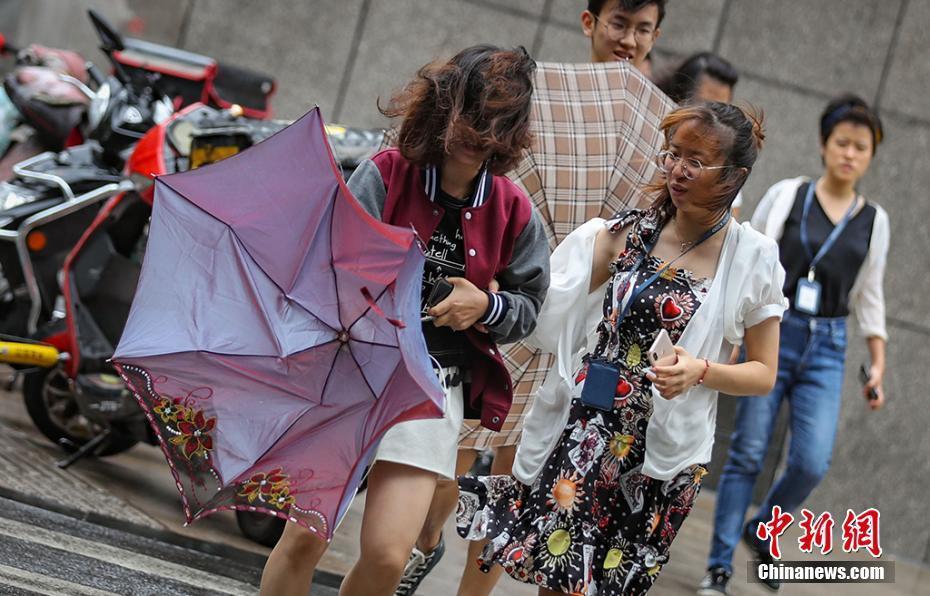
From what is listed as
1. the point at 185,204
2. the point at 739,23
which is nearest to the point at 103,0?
the point at 739,23

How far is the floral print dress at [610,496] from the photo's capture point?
376cm

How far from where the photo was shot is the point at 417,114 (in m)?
3.52

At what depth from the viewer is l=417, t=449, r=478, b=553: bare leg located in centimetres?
473

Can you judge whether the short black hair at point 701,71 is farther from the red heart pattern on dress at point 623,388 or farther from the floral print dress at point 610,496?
the red heart pattern on dress at point 623,388

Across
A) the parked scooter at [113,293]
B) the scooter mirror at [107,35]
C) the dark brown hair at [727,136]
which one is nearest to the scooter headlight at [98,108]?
the scooter mirror at [107,35]

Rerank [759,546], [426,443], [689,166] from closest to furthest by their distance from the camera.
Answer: [426,443] < [689,166] < [759,546]

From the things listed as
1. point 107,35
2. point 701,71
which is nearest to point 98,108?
point 107,35

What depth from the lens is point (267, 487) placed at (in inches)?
135

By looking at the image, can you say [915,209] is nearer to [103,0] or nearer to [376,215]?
[103,0]

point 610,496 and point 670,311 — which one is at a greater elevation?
point 670,311

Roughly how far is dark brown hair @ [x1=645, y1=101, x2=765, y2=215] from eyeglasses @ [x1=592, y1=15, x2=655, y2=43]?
129 cm

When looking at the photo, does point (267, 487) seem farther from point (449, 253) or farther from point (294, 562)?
point (449, 253)

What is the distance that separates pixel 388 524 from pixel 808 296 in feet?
11.4

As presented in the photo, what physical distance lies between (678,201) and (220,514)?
301 centimetres
